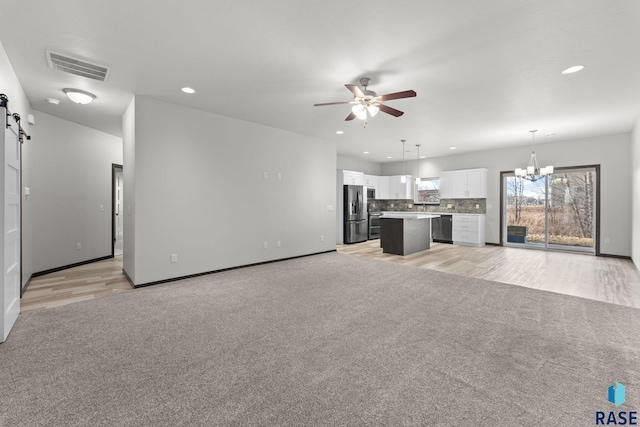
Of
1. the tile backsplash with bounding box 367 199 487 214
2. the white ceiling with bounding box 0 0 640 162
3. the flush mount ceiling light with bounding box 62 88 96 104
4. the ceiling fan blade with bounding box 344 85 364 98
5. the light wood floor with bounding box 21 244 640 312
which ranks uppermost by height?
the white ceiling with bounding box 0 0 640 162

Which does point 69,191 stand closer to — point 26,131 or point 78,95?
point 26,131

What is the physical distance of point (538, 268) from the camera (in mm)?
5344

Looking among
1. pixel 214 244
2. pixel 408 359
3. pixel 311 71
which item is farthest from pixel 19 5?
pixel 408 359

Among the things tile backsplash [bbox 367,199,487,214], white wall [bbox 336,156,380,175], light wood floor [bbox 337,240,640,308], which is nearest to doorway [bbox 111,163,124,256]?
light wood floor [bbox 337,240,640,308]

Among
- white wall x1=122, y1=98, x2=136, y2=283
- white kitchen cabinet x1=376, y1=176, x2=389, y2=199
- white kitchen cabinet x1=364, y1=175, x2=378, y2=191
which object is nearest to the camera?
white wall x1=122, y1=98, x2=136, y2=283

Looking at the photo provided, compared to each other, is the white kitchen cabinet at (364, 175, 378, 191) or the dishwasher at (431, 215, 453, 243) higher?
the white kitchen cabinet at (364, 175, 378, 191)

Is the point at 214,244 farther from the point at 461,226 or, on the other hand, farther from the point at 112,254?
the point at 461,226

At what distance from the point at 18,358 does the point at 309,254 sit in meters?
4.77

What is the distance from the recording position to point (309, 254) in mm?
Answer: 6469

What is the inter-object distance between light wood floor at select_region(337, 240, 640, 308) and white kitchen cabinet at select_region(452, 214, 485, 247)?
42cm

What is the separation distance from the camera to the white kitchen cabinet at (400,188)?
9.80m

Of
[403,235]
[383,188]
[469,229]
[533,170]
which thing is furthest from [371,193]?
[533,170]
